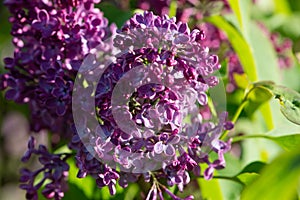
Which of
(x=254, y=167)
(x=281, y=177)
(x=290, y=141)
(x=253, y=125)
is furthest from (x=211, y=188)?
(x=281, y=177)

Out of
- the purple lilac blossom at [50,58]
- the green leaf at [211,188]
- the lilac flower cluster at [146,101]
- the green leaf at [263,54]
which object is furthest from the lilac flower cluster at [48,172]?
the green leaf at [263,54]

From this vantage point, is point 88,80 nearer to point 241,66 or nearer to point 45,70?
point 45,70

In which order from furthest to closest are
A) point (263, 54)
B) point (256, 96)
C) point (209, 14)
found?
point (263, 54)
point (209, 14)
point (256, 96)

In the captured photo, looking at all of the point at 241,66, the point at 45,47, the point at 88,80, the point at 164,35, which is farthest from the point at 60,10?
the point at 241,66

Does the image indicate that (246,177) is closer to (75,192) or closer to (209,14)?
(75,192)

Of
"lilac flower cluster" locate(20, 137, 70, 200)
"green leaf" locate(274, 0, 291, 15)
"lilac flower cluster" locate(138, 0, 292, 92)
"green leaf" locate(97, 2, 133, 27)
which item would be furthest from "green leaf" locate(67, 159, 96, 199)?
"green leaf" locate(274, 0, 291, 15)

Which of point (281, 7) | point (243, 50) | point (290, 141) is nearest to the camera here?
point (290, 141)
